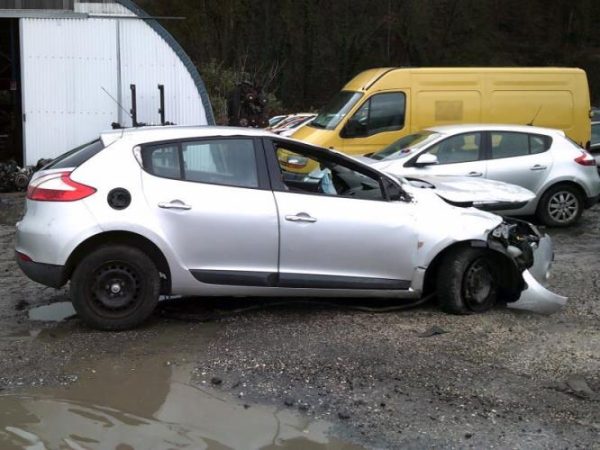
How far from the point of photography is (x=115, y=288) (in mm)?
5859

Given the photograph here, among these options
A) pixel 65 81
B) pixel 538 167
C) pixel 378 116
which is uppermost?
pixel 65 81

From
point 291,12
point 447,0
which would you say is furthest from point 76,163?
point 447,0

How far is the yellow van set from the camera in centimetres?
1290

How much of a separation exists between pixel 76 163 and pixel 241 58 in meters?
28.2

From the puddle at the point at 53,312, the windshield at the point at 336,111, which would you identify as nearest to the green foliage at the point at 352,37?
the windshield at the point at 336,111

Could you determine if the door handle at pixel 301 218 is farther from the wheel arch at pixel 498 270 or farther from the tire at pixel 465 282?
the tire at pixel 465 282

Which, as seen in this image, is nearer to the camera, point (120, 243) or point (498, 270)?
point (120, 243)

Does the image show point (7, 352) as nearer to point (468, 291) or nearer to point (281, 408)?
point (281, 408)

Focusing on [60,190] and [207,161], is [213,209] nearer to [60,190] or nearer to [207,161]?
[207,161]

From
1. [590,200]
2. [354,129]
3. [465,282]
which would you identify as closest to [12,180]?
[354,129]

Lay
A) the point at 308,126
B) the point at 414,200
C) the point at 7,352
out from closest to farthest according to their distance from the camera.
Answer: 1. the point at 7,352
2. the point at 414,200
3. the point at 308,126

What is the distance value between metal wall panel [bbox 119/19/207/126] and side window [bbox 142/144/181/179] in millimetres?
11555

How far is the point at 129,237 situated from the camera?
5.88 meters

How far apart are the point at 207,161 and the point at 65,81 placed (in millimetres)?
11889
